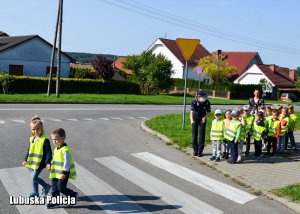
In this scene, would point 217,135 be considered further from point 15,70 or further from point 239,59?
point 239,59

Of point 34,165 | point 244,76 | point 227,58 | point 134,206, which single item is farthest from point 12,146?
point 227,58

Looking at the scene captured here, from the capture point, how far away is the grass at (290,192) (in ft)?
25.6

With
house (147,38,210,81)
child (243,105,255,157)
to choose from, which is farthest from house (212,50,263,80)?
child (243,105,255,157)

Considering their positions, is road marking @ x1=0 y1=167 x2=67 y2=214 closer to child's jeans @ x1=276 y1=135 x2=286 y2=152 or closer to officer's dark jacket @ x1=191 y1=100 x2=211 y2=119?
officer's dark jacket @ x1=191 y1=100 x2=211 y2=119

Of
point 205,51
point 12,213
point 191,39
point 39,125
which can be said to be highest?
point 205,51

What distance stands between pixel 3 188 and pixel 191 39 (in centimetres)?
856

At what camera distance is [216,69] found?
214 ft

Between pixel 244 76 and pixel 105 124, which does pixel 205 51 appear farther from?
pixel 105 124

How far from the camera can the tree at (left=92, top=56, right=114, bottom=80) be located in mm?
50594

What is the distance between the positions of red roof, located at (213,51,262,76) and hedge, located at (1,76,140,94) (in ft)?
117

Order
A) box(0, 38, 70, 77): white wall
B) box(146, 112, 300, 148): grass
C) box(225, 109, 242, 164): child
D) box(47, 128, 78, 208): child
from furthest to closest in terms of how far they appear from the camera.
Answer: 1. box(0, 38, 70, 77): white wall
2. box(146, 112, 300, 148): grass
3. box(225, 109, 242, 164): child
4. box(47, 128, 78, 208): child

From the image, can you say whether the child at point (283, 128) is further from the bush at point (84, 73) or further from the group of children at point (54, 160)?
the bush at point (84, 73)

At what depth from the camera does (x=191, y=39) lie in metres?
14.2

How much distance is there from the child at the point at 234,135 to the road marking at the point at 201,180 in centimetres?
139
